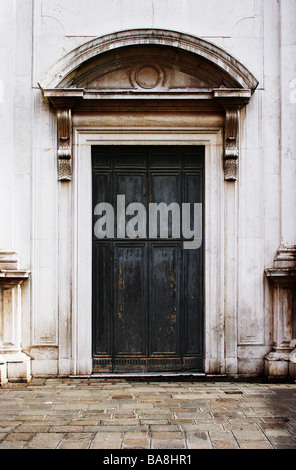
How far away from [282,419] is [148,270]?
2.88m

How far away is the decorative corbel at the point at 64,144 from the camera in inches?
282

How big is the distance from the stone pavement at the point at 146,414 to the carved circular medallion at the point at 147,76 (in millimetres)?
4208

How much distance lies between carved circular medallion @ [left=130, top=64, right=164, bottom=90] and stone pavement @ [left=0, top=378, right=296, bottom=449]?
13.8ft

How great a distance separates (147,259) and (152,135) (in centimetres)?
180

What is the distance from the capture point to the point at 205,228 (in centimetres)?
744

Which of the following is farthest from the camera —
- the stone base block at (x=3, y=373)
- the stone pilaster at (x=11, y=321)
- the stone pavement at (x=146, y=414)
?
the stone pilaster at (x=11, y=321)

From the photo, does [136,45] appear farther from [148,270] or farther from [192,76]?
[148,270]

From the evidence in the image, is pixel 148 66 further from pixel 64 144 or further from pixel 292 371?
pixel 292 371

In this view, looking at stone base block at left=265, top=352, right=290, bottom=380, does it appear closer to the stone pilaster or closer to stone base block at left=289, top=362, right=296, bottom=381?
stone base block at left=289, top=362, right=296, bottom=381

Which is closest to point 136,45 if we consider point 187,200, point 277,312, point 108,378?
point 187,200

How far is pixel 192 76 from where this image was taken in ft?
24.3

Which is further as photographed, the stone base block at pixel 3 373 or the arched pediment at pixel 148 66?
the arched pediment at pixel 148 66

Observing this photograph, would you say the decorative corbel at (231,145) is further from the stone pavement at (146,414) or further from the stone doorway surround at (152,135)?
the stone pavement at (146,414)

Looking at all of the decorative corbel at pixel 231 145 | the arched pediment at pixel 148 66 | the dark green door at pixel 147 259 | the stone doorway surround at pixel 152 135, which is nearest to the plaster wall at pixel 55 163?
the stone doorway surround at pixel 152 135
